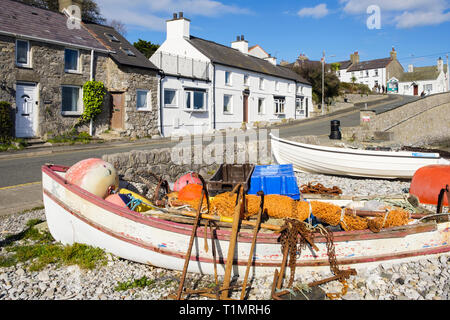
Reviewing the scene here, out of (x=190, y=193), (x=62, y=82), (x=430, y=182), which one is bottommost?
(x=190, y=193)

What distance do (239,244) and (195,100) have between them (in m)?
21.9

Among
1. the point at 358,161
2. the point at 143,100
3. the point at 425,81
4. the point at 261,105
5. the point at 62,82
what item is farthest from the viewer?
the point at 425,81

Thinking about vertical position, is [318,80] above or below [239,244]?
above

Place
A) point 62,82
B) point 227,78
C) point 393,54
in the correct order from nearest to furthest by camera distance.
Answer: point 62,82, point 227,78, point 393,54

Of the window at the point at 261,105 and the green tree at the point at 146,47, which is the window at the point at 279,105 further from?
the green tree at the point at 146,47

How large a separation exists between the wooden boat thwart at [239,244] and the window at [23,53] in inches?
594

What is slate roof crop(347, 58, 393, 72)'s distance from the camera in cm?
6769

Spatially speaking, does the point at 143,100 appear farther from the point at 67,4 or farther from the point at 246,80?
the point at 246,80

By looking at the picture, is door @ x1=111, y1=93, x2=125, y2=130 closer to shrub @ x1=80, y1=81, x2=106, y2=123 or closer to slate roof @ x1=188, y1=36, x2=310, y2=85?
shrub @ x1=80, y1=81, x2=106, y2=123

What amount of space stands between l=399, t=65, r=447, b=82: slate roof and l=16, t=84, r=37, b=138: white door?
222 feet

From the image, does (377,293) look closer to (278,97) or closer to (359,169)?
(359,169)

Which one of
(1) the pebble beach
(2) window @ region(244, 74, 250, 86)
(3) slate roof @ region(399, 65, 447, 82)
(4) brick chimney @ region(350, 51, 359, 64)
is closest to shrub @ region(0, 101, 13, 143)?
(1) the pebble beach

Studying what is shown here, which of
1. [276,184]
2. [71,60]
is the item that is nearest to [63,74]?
[71,60]

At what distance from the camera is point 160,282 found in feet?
16.7
